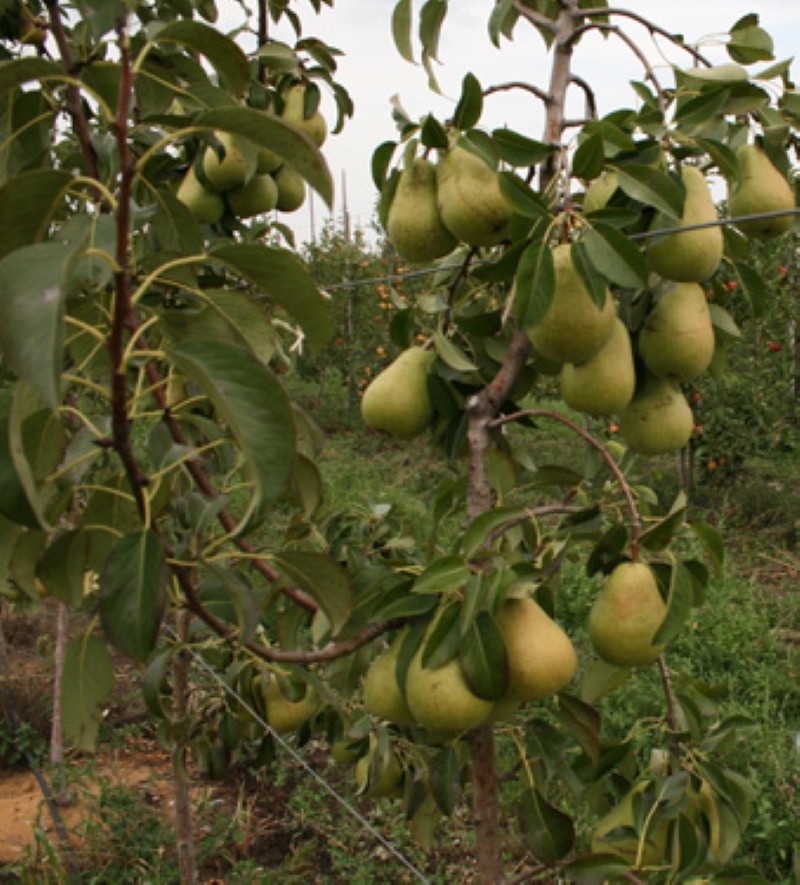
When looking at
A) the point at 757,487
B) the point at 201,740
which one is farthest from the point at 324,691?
the point at 757,487

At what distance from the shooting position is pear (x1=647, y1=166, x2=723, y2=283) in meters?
0.84

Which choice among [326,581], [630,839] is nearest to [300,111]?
[326,581]

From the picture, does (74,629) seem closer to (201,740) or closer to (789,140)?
(201,740)

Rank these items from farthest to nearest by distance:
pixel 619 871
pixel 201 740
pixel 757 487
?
pixel 757 487 < pixel 201 740 < pixel 619 871

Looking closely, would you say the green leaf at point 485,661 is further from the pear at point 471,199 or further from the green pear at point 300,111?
the green pear at point 300,111

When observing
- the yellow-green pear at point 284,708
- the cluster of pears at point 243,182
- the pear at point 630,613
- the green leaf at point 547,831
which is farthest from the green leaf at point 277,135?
the yellow-green pear at point 284,708

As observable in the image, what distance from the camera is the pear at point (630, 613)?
0.85m

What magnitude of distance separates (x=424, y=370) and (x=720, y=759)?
22.3 inches

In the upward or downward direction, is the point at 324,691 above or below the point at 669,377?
below

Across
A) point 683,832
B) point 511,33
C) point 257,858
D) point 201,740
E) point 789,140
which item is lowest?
point 257,858

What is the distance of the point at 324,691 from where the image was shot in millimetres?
1102

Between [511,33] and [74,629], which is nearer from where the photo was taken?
[511,33]

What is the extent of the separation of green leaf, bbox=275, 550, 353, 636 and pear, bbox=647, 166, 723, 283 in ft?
1.30

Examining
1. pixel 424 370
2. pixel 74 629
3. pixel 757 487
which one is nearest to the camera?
pixel 424 370
